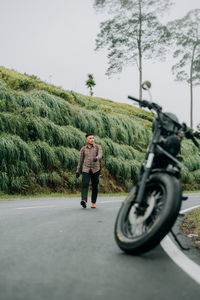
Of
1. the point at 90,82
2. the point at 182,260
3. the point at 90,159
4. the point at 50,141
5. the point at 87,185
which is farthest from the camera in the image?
the point at 90,82

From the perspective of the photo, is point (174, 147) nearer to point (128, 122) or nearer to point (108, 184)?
point (108, 184)

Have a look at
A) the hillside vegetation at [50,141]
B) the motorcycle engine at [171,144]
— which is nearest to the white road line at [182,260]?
the motorcycle engine at [171,144]

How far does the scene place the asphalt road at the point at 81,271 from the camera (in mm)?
2424

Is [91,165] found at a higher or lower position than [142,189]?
lower

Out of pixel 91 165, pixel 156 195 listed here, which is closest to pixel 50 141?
pixel 91 165

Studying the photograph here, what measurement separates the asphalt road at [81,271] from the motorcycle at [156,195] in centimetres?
20

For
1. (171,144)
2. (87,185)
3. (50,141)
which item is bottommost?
(87,185)

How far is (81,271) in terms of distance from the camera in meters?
2.93

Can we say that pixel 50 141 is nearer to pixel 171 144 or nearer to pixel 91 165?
pixel 91 165

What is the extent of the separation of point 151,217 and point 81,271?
93cm

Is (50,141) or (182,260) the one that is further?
(50,141)

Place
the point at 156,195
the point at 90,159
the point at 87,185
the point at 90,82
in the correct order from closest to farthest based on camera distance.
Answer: the point at 156,195 < the point at 87,185 < the point at 90,159 < the point at 90,82

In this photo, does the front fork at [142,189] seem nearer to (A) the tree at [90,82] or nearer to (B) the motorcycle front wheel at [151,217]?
(B) the motorcycle front wheel at [151,217]

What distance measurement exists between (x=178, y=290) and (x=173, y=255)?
1.14 m
